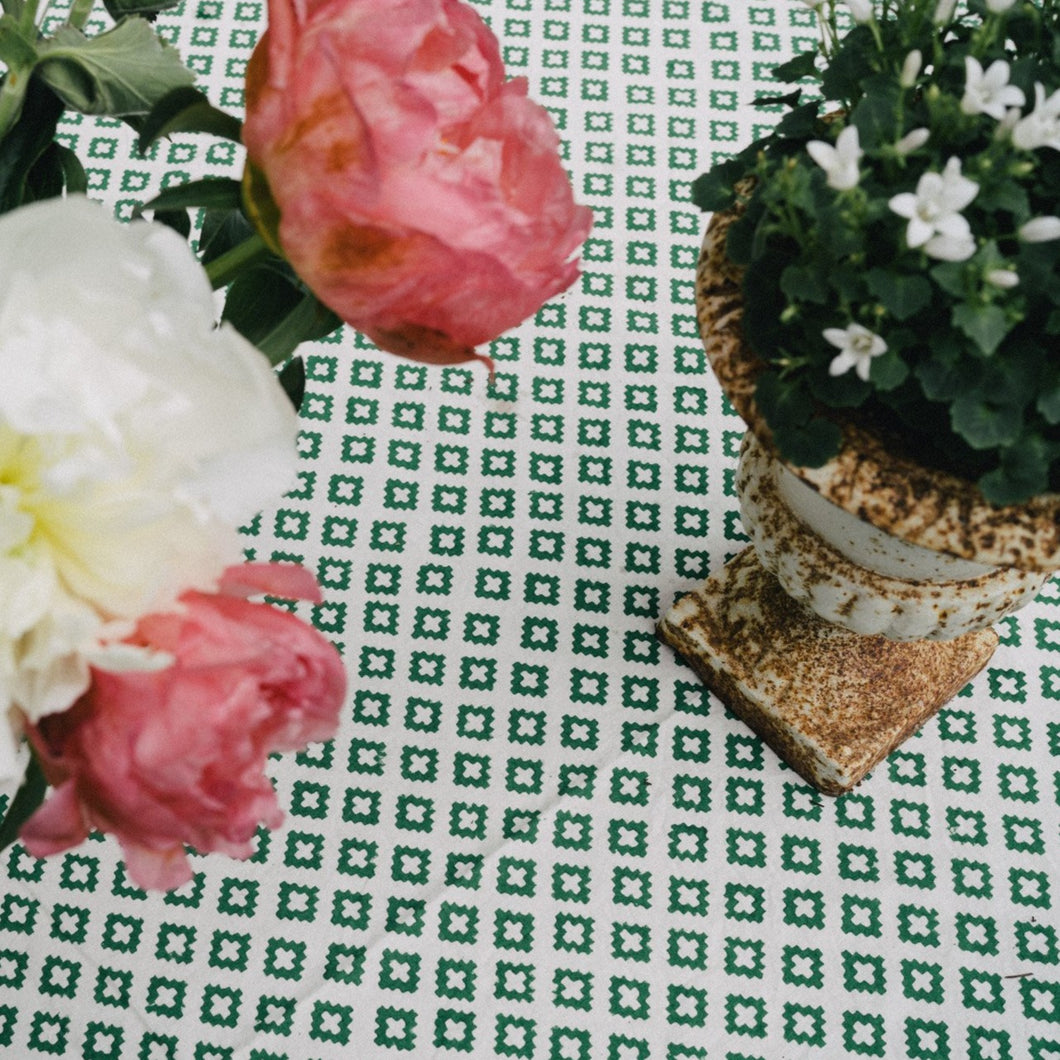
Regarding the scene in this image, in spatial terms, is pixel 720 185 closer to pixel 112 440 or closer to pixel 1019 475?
pixel 1019 475

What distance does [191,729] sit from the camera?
0.23 m

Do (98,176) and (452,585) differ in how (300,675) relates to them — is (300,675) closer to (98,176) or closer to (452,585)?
(452,585)

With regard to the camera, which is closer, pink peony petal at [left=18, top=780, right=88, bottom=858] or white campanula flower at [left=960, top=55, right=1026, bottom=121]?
pink peony petal at [left=18, top=780, right=88, bottom=858]

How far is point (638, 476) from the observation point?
87 cm

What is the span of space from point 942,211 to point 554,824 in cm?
49

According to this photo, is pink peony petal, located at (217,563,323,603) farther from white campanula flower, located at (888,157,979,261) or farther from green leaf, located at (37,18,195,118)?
white campanula flower, located at (888,157,979,261)

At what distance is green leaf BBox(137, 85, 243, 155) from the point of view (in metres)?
0.27

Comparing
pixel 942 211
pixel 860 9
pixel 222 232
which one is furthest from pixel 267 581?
pixel 860 9

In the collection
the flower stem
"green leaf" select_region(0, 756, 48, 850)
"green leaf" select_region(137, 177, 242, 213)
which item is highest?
"green leaf" select_region(137, 177, 242, 213)

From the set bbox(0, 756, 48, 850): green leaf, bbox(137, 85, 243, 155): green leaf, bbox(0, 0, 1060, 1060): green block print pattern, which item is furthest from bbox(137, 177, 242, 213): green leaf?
bbox(0, 0, 1060, 1060): green block print pattern

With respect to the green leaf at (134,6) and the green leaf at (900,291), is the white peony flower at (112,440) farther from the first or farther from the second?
the green leaf at (900,291)

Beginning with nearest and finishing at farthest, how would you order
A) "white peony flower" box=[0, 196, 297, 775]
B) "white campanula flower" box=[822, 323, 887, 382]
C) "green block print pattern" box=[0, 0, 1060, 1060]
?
"white peony flower" box=[0, 196, 297, 775] < "white campanula flower" box=[822, 323, 887, 382] < "green block print pattern" box=[0, 0, 1060, 1060]

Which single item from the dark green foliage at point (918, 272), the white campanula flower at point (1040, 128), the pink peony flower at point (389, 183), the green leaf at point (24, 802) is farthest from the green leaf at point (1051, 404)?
the green leaf at point (24, 802)

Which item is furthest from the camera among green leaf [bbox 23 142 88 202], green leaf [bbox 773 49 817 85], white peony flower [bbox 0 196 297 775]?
green leaf [bbox 773 49 817 85]
